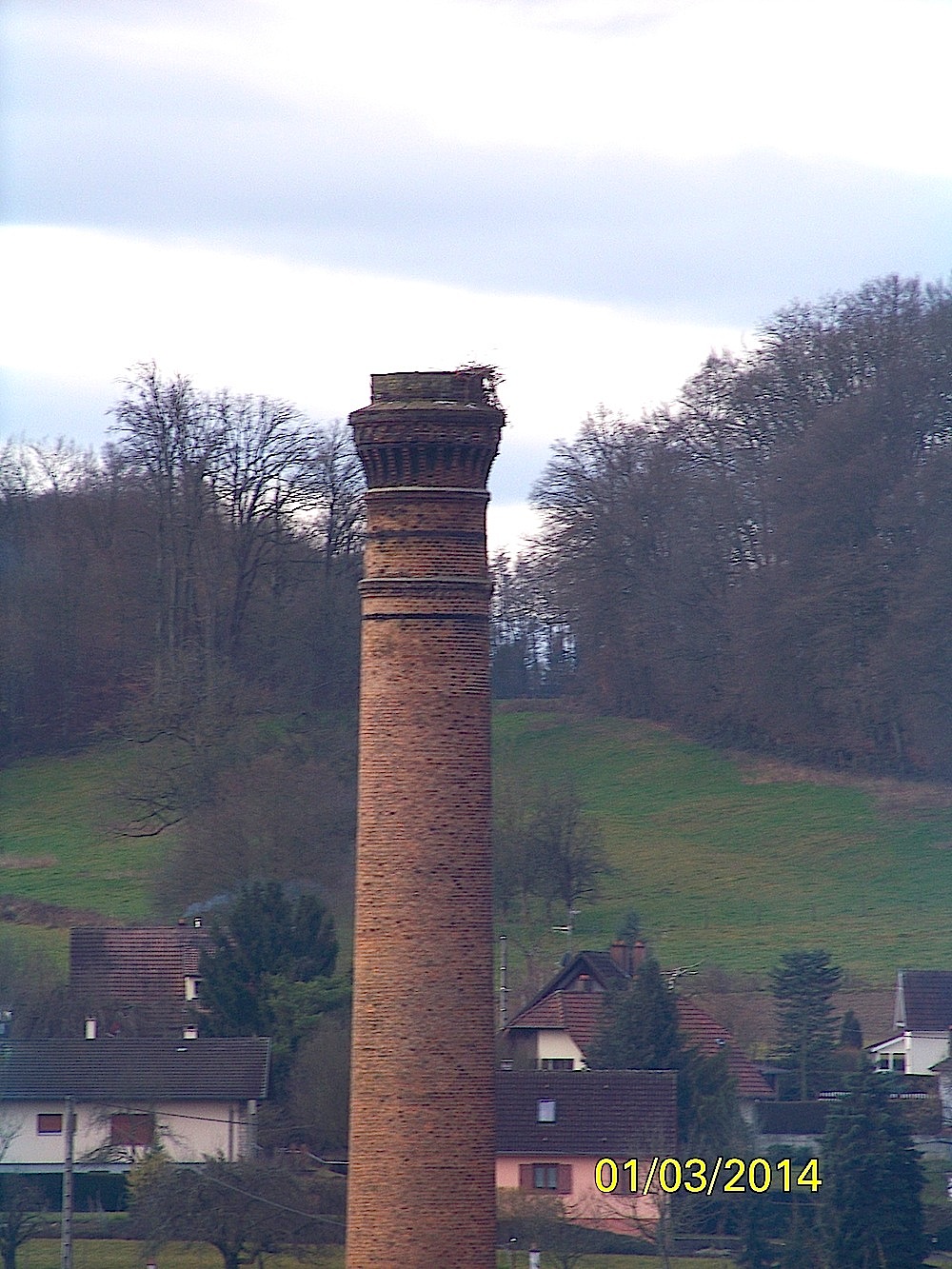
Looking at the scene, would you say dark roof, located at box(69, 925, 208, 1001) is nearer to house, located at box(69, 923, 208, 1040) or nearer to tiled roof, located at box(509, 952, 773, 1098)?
house, located at box(69, 923, 208, 1040)

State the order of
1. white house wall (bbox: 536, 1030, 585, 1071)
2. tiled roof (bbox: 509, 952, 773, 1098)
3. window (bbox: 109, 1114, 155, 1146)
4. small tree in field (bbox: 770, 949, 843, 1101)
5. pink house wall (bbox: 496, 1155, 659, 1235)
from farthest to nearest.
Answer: white house wall (bbox: 536, 1030, 585, 1071) < small tree in field (bbox: 770, 949, 843, 1101) < tiled roof (bbox: 509, 952, 773, 1098) < window (bbox: 109, 1114, 155, 1146) < pink house wall (bbox: 496, 1155, 659, 1235)

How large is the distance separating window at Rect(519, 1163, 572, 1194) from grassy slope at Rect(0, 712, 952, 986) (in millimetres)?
12311

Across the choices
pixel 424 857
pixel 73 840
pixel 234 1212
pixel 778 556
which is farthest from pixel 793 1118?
pixel 778 556

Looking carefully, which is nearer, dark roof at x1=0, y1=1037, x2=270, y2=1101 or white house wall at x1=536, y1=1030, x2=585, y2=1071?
dark roof at x1=0, y1=1037, x2=270, y2=1101

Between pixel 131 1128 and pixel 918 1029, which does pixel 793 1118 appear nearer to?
pixel 918 1029

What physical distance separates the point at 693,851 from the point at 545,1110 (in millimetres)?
21674

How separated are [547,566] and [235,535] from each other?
13.7 metres

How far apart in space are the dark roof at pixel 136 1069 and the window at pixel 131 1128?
39cm

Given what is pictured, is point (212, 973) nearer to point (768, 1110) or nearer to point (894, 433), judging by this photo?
point (768, 1110)

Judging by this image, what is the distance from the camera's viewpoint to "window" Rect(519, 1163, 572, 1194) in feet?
116

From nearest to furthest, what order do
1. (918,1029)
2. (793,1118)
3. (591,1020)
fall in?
(793,1118), (591,1020), (918,1029)

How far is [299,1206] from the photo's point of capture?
31.8m

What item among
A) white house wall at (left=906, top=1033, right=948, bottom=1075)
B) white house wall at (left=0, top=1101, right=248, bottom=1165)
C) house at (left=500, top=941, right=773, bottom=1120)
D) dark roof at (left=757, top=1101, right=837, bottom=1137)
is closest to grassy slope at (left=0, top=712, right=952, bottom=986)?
white house wall at (left=906, top=1033, right=948, bottom=1075)

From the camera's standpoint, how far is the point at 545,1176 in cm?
3547
